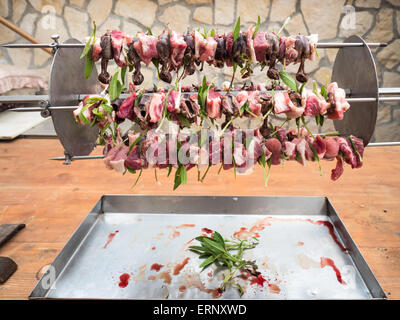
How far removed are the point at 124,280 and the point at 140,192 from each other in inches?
21.5

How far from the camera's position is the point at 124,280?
3.88ft

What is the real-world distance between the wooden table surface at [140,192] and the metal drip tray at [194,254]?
0.21 ft

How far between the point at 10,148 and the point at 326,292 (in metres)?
1.93

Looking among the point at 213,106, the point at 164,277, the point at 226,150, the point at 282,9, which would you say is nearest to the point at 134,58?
the point at 213,106

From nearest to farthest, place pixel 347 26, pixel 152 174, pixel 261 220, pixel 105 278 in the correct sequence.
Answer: pixel 105 278 → pixel 261 220 → pixel 152 174 → pixel 347 26

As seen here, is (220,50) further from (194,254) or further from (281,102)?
(194,254)

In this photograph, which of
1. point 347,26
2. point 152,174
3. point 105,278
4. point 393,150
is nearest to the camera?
point 105,278

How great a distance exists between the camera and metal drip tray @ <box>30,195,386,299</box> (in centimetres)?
113

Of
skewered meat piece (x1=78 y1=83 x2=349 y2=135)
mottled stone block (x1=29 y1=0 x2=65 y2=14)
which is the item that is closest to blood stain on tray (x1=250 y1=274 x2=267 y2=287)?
skewered meat piece (x1=78 y1=83 x2=349 y2=135)

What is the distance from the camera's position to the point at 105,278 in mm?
1190

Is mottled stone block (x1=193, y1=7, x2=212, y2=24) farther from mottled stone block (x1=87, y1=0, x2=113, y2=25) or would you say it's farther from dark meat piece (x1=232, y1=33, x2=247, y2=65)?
dark meat piece (x1=232, y1=33, x2=247, y2=65)

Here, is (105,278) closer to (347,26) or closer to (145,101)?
(145,101)

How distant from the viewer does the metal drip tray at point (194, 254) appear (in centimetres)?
113
